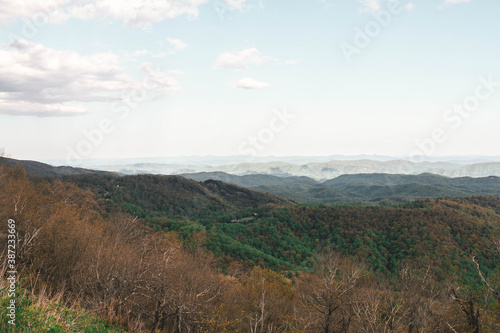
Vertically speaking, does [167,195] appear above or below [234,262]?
above

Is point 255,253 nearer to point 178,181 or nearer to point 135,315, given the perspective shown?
point 135,315

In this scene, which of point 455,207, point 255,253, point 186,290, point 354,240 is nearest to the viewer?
point 186,290

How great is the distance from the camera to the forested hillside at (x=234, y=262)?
15.6 metres

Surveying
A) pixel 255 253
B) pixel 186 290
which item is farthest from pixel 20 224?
pixel 255 253

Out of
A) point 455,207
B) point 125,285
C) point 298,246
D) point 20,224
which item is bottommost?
point 298,246

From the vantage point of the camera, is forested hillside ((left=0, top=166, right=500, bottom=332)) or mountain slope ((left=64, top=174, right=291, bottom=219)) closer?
forested hillside ((left=0, top=166, right=500, bottom=332))

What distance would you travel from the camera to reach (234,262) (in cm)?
5447

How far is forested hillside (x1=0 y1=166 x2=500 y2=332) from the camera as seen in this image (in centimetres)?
1556

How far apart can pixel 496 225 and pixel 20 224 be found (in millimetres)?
120642

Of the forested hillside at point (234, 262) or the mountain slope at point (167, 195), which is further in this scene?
the mountain slope at point (167, 195)

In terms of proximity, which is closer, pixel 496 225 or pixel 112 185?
pixel 496 225

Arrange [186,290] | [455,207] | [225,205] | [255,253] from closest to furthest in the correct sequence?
[186,290] → [255,253] → [455,207] → [225,205]

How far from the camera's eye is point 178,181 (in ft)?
482

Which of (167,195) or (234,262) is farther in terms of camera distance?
(167,195)
